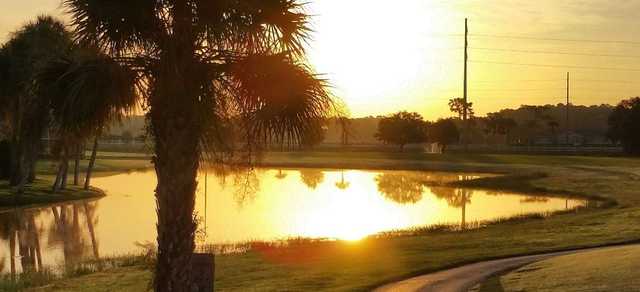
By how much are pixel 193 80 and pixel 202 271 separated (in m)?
3.60

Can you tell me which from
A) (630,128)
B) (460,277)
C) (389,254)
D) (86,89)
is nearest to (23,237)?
(389,254)

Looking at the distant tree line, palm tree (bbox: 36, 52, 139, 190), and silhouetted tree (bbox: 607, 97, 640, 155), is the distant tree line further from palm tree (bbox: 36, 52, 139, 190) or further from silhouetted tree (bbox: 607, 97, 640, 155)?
palm tree (bbox: 36, 52, 139, 190)

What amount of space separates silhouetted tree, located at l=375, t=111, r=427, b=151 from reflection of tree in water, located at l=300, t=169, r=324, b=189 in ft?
178

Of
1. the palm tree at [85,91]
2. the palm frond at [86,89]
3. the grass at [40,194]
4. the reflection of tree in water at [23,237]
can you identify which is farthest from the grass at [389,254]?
the grass at [40,194]

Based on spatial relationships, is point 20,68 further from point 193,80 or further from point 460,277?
point 193,80

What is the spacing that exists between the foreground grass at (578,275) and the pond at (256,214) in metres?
8.13

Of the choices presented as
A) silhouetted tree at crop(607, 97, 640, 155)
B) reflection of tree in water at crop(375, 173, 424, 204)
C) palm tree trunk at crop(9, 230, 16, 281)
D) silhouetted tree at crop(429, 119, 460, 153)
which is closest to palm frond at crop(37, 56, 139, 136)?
palm tree trunk at crop(9, 230, 16, 281)

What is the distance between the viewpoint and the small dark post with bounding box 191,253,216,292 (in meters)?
12.6

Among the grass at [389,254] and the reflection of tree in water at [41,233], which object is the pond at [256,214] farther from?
the grass at [389,254]

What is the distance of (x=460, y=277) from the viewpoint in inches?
741

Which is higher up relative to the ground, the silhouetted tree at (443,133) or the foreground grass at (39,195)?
the silhouetted tree at (443,133)

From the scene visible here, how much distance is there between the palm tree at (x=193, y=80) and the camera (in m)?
11.1

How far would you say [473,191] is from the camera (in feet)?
205

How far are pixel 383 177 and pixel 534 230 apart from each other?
48.1 m
